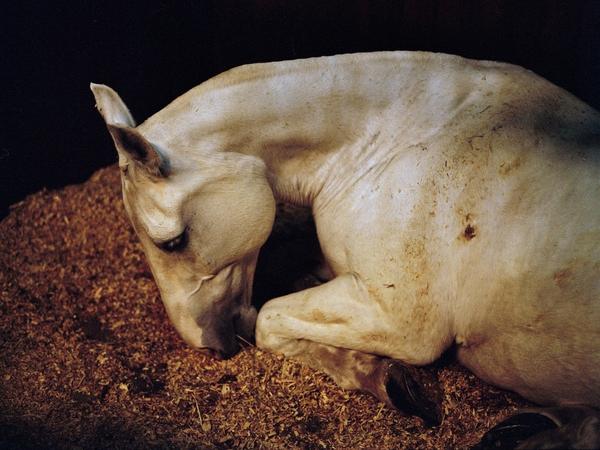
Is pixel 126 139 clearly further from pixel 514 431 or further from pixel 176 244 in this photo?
pixel 514 431

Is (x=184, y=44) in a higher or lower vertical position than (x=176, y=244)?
higher

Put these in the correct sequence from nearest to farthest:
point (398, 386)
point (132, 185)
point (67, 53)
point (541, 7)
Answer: point (132, 185), point (398, 386), point (541, 7), point (67, 53)

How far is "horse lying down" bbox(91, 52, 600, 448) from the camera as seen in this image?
2383mm

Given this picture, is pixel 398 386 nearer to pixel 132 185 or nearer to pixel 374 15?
pixel 132 185

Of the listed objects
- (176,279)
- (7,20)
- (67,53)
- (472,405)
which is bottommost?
(472,405)

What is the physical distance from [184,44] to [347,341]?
80.3 inches

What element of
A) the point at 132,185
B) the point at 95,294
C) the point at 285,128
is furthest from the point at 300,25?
the point at 95,294

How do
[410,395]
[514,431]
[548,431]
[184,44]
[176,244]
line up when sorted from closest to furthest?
[548,431]
[514,431]
[176,244]
[410,395]
[184,44]

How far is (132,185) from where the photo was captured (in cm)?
243

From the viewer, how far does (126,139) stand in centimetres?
218

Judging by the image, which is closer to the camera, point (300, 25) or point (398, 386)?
point (398, 386)

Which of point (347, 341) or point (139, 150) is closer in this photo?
point (139, 150)

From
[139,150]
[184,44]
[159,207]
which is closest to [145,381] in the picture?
[159,207]

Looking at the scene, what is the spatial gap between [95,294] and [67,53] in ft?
4.80
